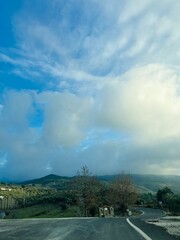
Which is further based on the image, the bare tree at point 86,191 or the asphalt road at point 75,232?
the bare tree at point 86,191

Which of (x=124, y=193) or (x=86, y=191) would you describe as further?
(x=124, y=193)

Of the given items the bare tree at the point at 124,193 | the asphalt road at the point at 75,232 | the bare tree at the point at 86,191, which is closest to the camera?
the asphalt road at the point at 75,232

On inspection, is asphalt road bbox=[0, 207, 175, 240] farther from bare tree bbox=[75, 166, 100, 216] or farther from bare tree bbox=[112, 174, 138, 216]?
bare tree bbox=[112, 174, 138, 216]

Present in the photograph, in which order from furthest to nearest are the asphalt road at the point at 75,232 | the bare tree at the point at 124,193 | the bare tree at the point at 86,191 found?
1. the bare tree at the point at 124,193
2. the bare tree at the point at 86,191
3. the asphalt road at the point at 75,232

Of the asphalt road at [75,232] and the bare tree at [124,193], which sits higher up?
the bare tree at [124,193]

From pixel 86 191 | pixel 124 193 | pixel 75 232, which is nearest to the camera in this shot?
pixel 75 232

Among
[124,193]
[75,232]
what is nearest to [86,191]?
[124,193]

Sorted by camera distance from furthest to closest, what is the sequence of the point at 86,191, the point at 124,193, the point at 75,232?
the point at 124,193 → the point at 86,191 → the point at 75,232

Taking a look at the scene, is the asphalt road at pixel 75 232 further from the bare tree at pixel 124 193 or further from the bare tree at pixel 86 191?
the bare tree at pixel 124 193

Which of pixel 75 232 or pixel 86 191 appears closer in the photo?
pixel 75 232

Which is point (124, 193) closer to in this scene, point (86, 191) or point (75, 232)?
point (86, 191)

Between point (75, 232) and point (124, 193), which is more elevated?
point (124, 193)

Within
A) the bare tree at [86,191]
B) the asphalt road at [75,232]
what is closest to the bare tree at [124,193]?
the bare tree at [86,191]

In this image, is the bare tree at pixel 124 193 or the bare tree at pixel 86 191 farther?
the bare tree at pixel 124 193
